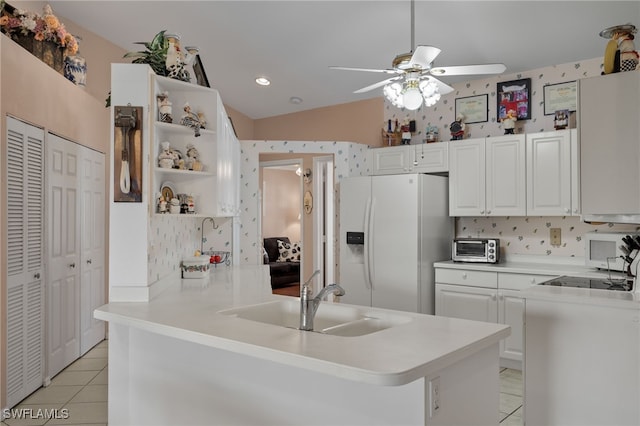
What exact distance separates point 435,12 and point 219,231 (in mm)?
2902

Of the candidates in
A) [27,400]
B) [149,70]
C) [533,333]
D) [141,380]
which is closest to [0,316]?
[27,400]

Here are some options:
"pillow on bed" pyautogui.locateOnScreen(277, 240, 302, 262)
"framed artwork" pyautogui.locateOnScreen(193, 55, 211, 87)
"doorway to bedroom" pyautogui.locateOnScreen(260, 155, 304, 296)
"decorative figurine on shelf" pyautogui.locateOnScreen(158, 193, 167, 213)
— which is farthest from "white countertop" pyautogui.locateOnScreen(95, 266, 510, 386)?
"pillow on bed" pyautogui.locateOnScreen(277, 240, 302, 262)

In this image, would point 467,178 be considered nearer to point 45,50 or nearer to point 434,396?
point 434,396

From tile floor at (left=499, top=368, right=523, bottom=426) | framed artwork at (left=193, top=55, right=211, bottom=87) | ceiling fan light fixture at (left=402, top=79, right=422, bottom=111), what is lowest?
tile floor at (left=499, top=368, right=523, bottom=426)

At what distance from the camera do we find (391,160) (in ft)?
17.3

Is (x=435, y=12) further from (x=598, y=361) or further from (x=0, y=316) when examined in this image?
(x=0, y=316)

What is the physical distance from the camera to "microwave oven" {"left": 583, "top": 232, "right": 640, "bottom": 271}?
3604 mm

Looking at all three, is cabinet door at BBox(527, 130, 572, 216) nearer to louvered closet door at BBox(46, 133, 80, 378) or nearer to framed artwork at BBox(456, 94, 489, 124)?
framed artwork at BBox(456, 94, 489, 124)

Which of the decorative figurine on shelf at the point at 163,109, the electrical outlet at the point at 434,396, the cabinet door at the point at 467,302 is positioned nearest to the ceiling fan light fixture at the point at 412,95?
the decorative figurine on shelf at the point at 163,109

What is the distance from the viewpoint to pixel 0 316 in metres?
Result: 3.13

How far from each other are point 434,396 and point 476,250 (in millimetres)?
3193

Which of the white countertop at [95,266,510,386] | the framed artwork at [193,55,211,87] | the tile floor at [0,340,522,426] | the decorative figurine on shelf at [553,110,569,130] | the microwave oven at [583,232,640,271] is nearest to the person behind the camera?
the white countertop at [95,266,510,386]

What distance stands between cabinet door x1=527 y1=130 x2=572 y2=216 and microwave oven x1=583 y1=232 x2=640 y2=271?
0.40 metres

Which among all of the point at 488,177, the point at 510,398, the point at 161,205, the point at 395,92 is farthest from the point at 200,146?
the point at 510,398
